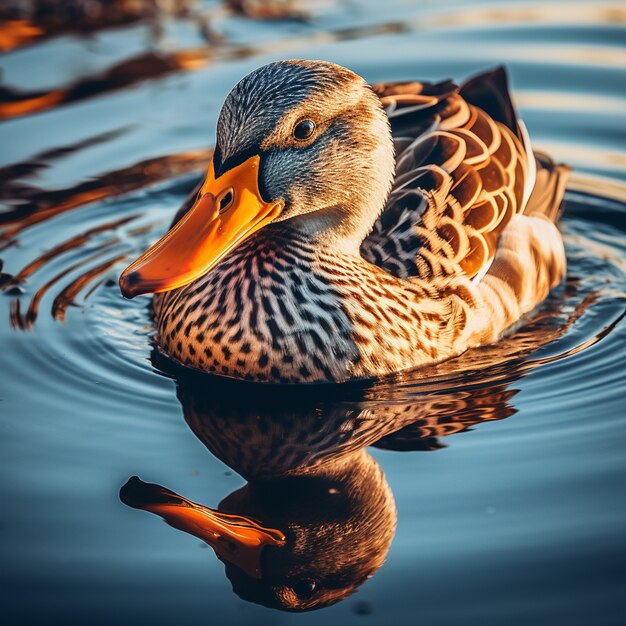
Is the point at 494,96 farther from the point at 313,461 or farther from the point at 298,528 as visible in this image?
the point at 298,528

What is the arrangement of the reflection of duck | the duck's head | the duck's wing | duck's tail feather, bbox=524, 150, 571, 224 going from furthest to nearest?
duck's tail feather, bbox=524, 150, 571, 224 → the duck's wing → the duck's head → the reflection of duck

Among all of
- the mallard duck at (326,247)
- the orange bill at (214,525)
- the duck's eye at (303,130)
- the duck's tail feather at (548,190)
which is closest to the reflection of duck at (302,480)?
the orange bill at (214,525)

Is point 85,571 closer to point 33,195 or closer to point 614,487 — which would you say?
point 614,487

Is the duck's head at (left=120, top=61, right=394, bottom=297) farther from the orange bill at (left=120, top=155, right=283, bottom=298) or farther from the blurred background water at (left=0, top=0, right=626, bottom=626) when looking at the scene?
the blurred background water at (left=0, top=0, right=626, bottom=626)

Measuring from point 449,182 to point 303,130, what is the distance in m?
0.98

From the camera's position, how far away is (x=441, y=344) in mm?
6574

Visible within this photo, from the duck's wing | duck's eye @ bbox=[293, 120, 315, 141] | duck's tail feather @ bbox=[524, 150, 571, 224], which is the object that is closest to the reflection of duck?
the duck's wing

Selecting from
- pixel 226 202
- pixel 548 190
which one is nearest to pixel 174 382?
pixel 226 202

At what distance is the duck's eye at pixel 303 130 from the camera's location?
20.3ft

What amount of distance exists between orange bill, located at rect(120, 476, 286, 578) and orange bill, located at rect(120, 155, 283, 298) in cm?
111

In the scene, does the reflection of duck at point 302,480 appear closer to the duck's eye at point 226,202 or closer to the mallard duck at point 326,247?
the mallard duck at point 326,247

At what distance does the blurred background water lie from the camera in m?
4.86

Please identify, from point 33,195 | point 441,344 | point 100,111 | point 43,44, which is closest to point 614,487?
point 441,344

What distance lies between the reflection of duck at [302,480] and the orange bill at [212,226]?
0.73 metres
